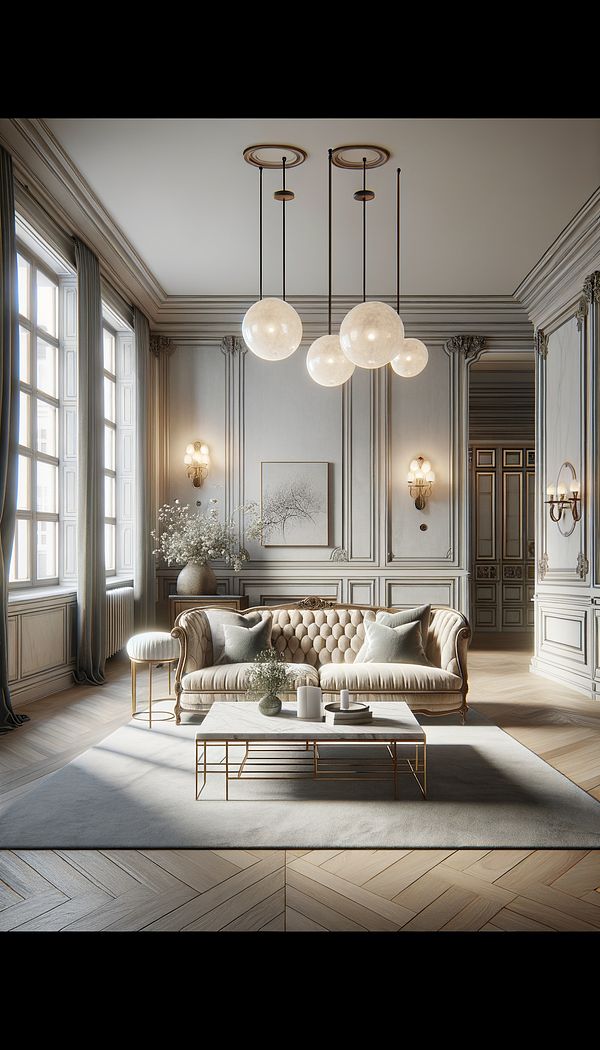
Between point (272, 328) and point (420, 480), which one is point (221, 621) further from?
point (420, 480)

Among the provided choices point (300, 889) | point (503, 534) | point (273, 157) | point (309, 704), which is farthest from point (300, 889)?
point (503, 534)

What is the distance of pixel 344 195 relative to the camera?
5.13 metres

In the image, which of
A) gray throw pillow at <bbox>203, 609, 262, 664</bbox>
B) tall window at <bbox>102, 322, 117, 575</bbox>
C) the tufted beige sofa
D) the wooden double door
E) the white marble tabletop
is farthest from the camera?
the wooden double door

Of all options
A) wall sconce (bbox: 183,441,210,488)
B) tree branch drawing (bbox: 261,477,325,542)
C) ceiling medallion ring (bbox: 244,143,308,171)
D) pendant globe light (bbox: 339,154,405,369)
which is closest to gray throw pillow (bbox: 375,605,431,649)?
pendant globe light (bbox: 339,154,405,369)

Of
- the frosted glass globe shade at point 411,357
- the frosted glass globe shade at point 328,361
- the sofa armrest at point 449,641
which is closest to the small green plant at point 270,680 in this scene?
the sofa armrest at point 449,641

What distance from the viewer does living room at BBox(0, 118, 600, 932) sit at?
2.60 metres

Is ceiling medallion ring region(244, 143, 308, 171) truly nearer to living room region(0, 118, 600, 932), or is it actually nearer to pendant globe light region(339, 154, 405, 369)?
living room region(0, 118, 600, 932)

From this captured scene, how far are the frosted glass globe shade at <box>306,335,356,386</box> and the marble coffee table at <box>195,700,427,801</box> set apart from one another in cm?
182

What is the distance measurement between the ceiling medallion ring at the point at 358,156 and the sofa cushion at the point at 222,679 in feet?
10.0

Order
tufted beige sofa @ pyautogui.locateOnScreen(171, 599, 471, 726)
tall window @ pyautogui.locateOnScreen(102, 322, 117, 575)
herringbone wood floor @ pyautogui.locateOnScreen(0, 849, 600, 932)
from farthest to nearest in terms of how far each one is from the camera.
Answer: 1. tall window @ pyautogui.locateOnScreen(102, 322, 117, 575)
2. tufted beige sofa @ pyautogui.locateOnScreen(171, 599, 471, 726)
3. herringbone wood floor @ pyautogui.locateOnScreen(0, 849, 600, 932)

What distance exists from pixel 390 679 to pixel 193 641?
1.19 metres

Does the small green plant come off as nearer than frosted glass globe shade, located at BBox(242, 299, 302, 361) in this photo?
Yes

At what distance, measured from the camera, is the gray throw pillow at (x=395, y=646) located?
4.64m
